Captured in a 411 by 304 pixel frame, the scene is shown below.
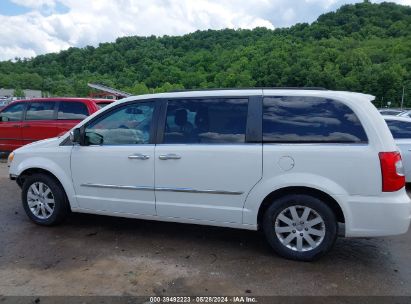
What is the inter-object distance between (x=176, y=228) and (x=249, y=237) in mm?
950

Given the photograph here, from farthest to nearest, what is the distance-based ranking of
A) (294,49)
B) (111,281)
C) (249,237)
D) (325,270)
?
(294,49) → (249,237) → (325,270) → (111,281)

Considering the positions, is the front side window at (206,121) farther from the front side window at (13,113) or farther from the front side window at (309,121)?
the front side window at (13,113)

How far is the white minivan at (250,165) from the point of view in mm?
3664

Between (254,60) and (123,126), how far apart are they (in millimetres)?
63339

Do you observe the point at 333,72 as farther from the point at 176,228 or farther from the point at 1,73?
the point at 176,228

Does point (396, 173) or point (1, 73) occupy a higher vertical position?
point (1, 73)

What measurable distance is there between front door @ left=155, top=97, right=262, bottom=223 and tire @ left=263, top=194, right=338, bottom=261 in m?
0.35

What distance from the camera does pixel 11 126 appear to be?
9586 mm

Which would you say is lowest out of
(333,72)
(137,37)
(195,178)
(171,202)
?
Result: (171,202)

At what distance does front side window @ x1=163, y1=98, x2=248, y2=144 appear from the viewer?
13.3ft

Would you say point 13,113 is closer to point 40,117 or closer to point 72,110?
point 40,117

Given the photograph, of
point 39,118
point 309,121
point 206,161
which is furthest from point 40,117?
point 309,121

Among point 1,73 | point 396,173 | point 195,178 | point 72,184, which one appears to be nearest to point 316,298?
point 396,173

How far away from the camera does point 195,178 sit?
13.5 ft
